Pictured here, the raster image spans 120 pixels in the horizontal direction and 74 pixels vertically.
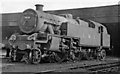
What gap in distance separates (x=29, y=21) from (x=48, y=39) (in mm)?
1722

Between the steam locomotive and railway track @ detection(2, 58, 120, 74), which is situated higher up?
the steam locomotive

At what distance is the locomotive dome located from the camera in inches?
523

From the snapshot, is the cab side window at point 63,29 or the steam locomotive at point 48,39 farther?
the cab side window at point 63,29

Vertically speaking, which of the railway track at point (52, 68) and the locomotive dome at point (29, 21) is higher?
the locomotive dome at point (29, 21)

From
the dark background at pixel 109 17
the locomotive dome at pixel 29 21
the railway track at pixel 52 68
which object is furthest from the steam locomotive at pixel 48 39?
the dark background at pixel 109 17

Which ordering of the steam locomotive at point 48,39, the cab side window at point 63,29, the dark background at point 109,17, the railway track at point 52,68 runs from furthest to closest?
the dark background at point 109,17
the cab side window at point 63,29
the steam locomotive at point 48,39
the railway track at point 52,68

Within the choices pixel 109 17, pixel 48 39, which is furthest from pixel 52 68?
pixel 109 17

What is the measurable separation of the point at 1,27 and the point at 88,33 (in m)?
16.5

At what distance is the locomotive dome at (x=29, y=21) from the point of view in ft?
43.5

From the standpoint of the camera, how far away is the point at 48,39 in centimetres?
1280

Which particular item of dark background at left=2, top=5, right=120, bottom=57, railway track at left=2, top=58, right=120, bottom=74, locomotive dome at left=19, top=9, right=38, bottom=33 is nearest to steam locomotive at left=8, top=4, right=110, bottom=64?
locomotive dome at left=19, top=9, right=38, bottom=33

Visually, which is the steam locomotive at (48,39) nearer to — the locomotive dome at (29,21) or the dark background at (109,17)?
the locomotive dome at (29,21)

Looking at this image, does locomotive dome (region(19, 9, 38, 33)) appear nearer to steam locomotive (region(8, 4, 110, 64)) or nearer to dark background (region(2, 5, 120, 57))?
steam locomotive (region(8, 4, 110, 64))

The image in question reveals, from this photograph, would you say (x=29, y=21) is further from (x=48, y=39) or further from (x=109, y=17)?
(x=109, y=17)
